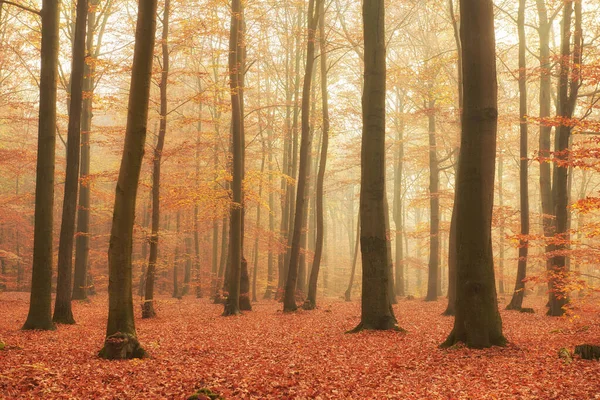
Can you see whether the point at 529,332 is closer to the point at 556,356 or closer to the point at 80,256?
the point at 556,356

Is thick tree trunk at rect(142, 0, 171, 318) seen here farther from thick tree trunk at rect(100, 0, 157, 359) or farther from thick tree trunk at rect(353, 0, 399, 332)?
thick tree trunk at rect(100, 0, 157, 359)

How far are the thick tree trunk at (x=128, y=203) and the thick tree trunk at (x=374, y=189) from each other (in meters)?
4.75

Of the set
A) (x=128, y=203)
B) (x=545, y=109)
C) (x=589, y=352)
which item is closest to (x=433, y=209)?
(x=545, y=109)

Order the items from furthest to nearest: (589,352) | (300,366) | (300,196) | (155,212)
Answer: (300,196)
(155,212)
(300,366)
(589,352)

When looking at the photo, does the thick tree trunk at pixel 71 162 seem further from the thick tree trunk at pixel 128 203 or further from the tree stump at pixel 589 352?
the tree stump at pixel 589 352

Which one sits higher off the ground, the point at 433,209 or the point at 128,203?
the point at 433,209

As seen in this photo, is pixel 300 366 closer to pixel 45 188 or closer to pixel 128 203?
pixel 128 203

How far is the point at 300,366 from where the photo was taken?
706 cm

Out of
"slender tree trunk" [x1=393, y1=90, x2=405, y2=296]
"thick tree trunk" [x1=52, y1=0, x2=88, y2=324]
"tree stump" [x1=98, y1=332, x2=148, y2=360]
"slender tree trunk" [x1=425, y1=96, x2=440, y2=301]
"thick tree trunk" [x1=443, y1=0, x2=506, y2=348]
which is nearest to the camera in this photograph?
"tree stump" [x1=98, y1=332, x2=148, y2=360]

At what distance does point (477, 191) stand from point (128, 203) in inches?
213

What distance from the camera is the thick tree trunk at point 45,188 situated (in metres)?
9.87

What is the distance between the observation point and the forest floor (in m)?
5.55

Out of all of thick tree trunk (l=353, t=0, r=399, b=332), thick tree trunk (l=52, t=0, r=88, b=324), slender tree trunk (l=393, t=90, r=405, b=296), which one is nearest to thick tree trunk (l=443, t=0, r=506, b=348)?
thick tree trunk (l=353, t=0, r=399, b=332)

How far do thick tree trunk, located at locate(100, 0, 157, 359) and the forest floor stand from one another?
22.6 inches
